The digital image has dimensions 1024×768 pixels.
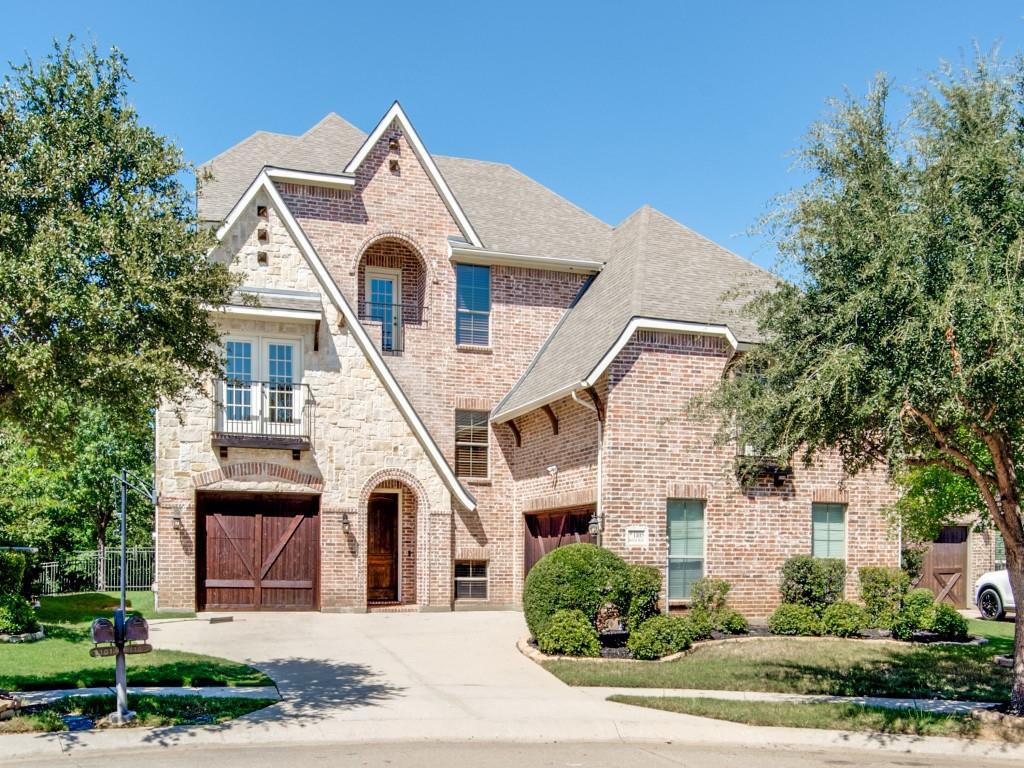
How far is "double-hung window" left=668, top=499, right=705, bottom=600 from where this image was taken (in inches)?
795

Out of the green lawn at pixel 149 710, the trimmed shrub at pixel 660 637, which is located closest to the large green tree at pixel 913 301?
the trimmed shrub at pixel 660 637

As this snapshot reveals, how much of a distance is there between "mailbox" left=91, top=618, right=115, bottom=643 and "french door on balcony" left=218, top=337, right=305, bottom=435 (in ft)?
33.9

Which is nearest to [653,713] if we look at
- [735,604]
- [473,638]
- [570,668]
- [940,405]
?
[570,668]

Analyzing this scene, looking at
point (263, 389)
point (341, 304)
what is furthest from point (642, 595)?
point (263, 389)

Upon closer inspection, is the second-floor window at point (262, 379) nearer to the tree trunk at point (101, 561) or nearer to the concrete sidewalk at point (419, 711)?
the concrete sidewalk at point (419, 711)

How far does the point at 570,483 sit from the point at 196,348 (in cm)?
1087

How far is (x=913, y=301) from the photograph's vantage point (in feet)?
35.4

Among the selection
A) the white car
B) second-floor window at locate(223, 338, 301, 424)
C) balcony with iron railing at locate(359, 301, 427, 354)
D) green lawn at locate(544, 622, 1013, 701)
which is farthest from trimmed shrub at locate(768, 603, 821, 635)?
second-floor window at locate(223, 338, 301, 424)

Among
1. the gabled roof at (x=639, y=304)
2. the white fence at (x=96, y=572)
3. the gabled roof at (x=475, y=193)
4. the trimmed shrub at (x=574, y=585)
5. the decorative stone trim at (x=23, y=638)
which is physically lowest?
the white fence at (x=96, y=572)

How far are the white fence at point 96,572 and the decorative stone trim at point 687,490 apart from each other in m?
21.5

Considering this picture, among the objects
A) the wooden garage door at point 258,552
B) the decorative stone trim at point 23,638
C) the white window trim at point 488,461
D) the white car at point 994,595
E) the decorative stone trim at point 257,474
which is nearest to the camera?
the decorative stone trim at point 23,638

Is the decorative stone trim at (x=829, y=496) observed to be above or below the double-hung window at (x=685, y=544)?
above

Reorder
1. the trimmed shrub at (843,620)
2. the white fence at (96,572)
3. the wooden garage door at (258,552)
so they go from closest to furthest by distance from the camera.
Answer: the trimmed shrub at (843,620), the wooden garage door at (258,552), the white fence at (96,572)

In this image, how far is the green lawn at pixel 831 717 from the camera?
11.7 m
